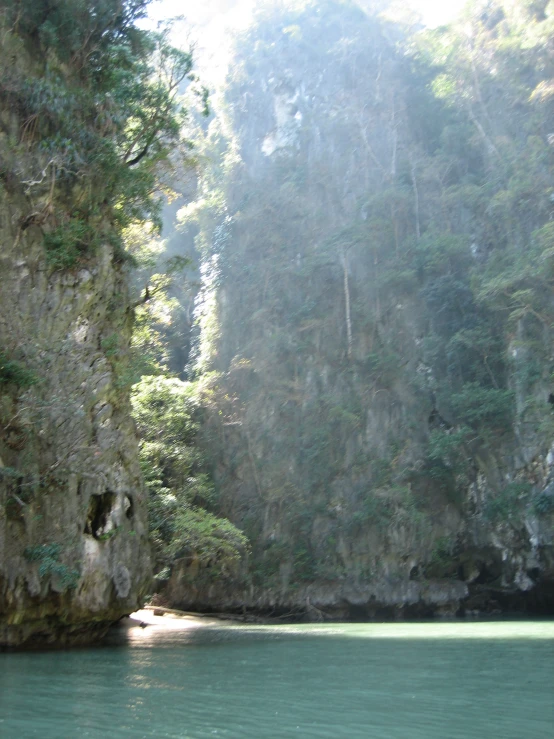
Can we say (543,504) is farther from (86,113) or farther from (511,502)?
(86,113)

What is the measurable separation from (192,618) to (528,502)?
1229 centimetres

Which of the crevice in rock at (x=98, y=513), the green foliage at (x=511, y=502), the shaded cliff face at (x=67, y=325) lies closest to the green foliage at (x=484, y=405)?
the green foliage at (x=511, y=502)

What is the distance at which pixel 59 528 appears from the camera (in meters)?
13.8

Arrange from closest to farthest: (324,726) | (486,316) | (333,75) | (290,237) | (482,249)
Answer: (324,726)
(486,316)
(482,249)
(290,237)
(333,75)

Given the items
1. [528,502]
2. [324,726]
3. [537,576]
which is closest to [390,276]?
[528,502]

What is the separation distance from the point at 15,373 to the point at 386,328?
22.1 metres

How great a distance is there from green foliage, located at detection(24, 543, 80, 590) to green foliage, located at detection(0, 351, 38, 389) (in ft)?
9.44

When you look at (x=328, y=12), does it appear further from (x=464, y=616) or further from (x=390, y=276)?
(x=464, y=616)

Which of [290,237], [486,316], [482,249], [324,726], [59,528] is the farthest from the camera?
[290,237]

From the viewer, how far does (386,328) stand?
3284 centimetres

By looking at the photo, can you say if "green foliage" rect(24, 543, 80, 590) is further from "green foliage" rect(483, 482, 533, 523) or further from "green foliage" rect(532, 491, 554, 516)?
"green foliage" rect(483, 482, 533, 523)

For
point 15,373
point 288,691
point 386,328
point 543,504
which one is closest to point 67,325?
point 15,373

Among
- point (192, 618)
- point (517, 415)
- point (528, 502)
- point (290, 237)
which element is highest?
point (290, 237)

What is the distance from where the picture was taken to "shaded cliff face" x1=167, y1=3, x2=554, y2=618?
27.5 metres
